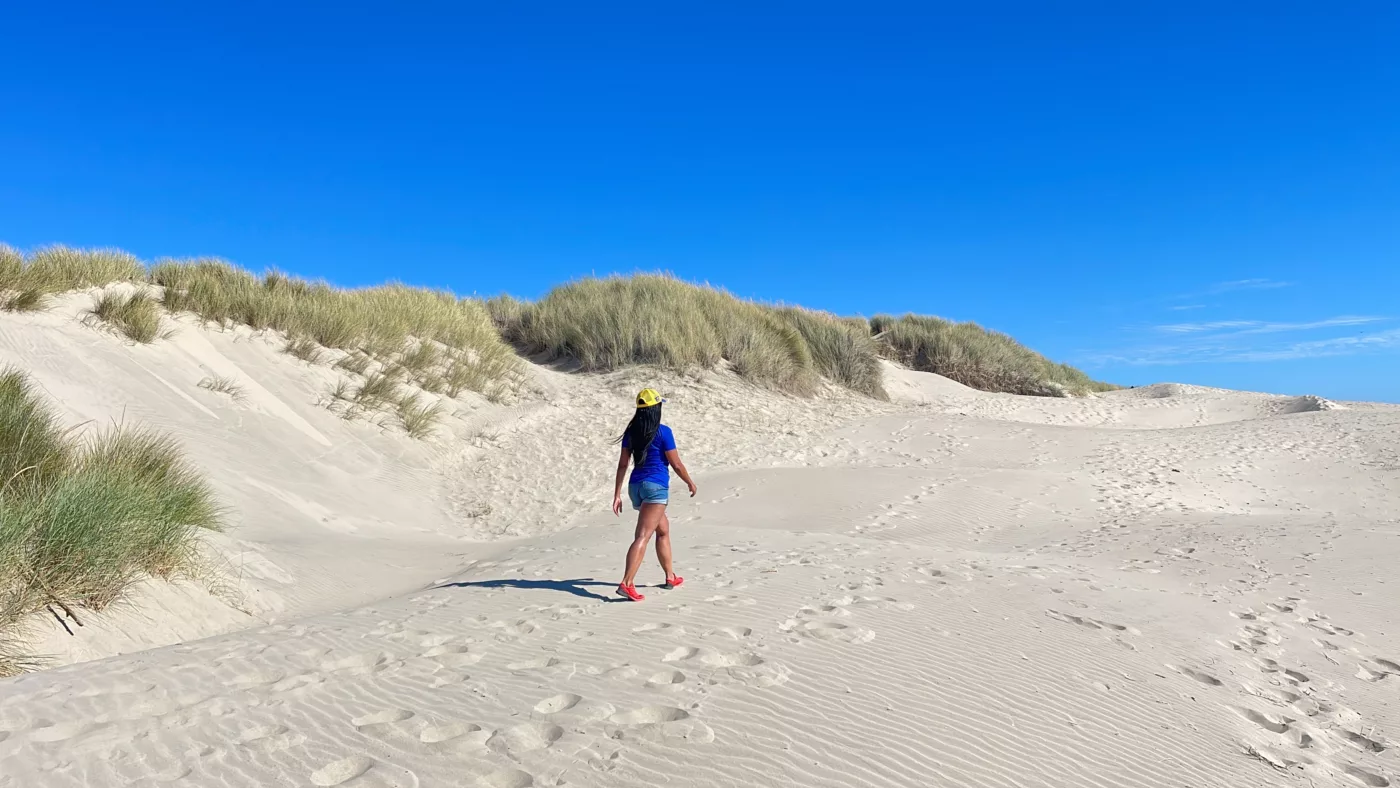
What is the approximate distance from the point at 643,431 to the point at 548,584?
5.17 feet

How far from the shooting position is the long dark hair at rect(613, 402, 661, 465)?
224 inches

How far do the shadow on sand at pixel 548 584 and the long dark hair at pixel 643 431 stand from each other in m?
1.07

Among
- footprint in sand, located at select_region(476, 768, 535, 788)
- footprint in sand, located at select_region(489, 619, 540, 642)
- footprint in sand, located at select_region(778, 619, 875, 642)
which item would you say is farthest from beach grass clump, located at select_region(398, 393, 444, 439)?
footprint in sand, located at select_region(476, 768, 535, 788)

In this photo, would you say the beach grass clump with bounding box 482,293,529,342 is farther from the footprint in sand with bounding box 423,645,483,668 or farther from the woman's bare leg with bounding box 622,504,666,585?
the footprint in sand with bounding box 423,645,483,668

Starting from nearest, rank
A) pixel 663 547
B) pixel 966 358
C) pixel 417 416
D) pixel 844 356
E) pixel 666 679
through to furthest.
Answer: pixel 666 679 < pixel 663 547 < pixel 417 416 < pixel 844 356 < pixel 966 358

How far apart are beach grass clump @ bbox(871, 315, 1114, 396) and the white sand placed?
1118 centimetres

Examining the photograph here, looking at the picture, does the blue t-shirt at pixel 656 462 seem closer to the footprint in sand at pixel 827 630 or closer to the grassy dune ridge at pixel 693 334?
the footprint in sand at pixel 827 630

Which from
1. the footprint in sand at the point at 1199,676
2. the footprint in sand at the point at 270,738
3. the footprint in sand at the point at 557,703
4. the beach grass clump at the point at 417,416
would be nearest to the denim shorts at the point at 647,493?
the footprint in sand at the point at 557,703

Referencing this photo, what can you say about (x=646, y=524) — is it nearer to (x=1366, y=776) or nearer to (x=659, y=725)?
(x=659, y=725)

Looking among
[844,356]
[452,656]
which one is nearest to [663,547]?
[452,656]

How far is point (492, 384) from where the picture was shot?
48.0ft

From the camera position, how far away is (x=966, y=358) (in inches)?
944

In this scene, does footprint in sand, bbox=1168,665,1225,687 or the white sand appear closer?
the white sand

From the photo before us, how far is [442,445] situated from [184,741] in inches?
382
